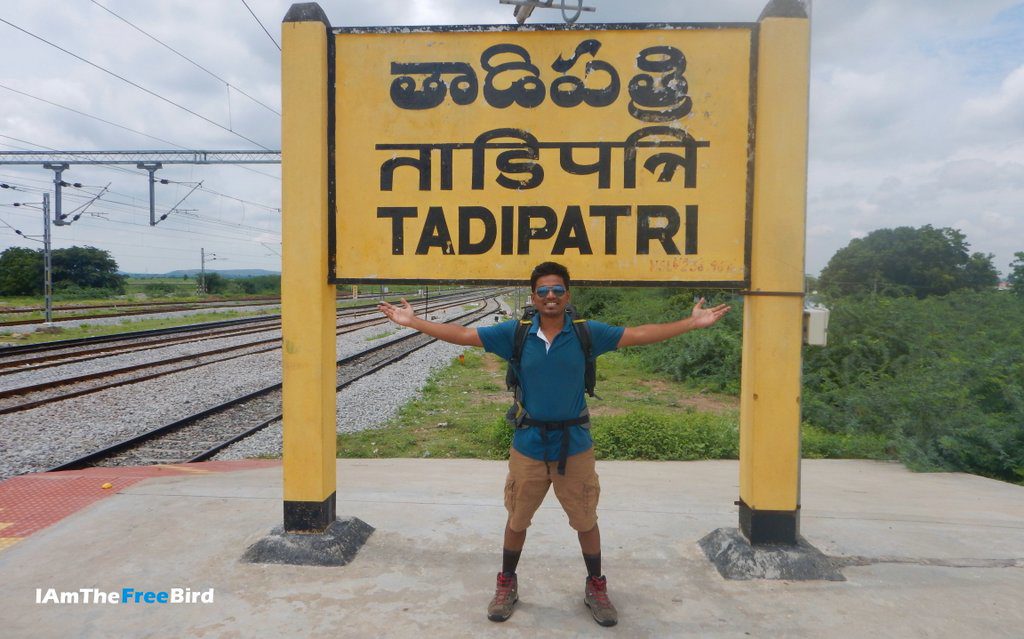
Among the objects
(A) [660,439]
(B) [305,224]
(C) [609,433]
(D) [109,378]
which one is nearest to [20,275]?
(D) [109,378]

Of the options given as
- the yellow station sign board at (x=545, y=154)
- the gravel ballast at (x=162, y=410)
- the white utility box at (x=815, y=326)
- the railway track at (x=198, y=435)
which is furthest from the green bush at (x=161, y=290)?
the white utility box at (x=815, y=326)

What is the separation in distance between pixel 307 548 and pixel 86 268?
57.4 meters

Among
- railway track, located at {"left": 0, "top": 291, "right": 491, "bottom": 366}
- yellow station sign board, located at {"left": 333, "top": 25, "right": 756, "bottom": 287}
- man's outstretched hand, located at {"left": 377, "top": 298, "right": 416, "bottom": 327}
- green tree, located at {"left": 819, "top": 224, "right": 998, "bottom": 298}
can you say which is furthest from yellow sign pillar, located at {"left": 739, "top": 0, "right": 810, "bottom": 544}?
green tree, located at {"left": 819, "top": 224, "right": 998, "bottom": 298}

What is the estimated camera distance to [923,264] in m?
44.2

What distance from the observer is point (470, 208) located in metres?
4.01

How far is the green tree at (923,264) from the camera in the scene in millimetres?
43156

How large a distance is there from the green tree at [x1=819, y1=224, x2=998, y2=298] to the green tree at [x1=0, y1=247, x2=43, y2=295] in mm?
54786

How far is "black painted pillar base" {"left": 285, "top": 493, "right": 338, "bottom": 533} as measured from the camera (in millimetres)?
3926

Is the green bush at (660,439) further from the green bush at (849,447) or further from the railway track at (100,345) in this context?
the railway track at (100,345)

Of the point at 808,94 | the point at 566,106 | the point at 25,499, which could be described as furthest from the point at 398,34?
the point at 25,499

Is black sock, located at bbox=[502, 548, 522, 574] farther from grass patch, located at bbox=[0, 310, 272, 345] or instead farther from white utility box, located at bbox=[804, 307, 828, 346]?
grass patch, located at bbox=[0, 310, 272, 345]

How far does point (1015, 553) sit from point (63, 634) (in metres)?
5.25

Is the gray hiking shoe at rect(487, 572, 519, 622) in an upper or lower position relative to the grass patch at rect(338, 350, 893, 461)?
upper

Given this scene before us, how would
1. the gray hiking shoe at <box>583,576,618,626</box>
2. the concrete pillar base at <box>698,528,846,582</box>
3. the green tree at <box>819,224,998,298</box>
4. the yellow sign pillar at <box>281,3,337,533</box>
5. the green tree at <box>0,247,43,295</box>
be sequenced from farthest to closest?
the green tree at <box>0,247,43,295</box> → the green tree at <box>819,224,998,298</box> → the yellow sign pillar at <box>281,3,337,533</box> → the concrete pillar base at <box>698,528,846,582</box> → the gray hiking shoe at <box>583,576,618,626</box>
